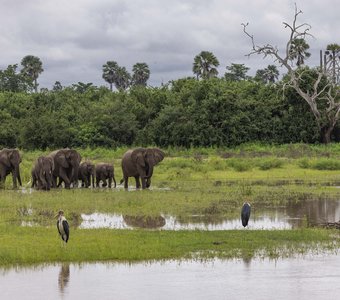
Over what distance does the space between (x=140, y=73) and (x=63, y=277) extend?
85.2 m

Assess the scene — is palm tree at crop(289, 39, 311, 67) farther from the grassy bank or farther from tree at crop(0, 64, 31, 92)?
the grassy bank

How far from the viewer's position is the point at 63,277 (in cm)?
1425

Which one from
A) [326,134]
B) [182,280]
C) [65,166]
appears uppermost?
[326,134]

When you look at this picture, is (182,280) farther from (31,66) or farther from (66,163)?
(31,66)

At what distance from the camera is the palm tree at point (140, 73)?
97875mm

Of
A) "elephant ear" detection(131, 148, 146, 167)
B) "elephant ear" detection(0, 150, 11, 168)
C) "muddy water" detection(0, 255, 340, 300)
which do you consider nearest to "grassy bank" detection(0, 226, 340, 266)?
"muddy water" detection(0, 255, 340, 300)

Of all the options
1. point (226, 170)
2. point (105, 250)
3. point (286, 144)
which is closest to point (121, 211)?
point (105, 250)

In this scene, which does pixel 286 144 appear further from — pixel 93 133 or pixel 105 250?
pixel 105 250

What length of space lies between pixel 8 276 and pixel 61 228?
2.03 metres

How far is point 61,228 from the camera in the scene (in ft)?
52.7

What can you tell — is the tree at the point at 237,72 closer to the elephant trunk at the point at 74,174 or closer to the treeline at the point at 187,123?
the treeline at the point at 187,123

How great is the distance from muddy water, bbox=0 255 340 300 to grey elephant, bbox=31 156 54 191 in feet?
53.1

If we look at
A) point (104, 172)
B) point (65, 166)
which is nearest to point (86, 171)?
point (104, 172)

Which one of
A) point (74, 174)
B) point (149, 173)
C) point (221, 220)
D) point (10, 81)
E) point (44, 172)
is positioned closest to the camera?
point (221, 220)
